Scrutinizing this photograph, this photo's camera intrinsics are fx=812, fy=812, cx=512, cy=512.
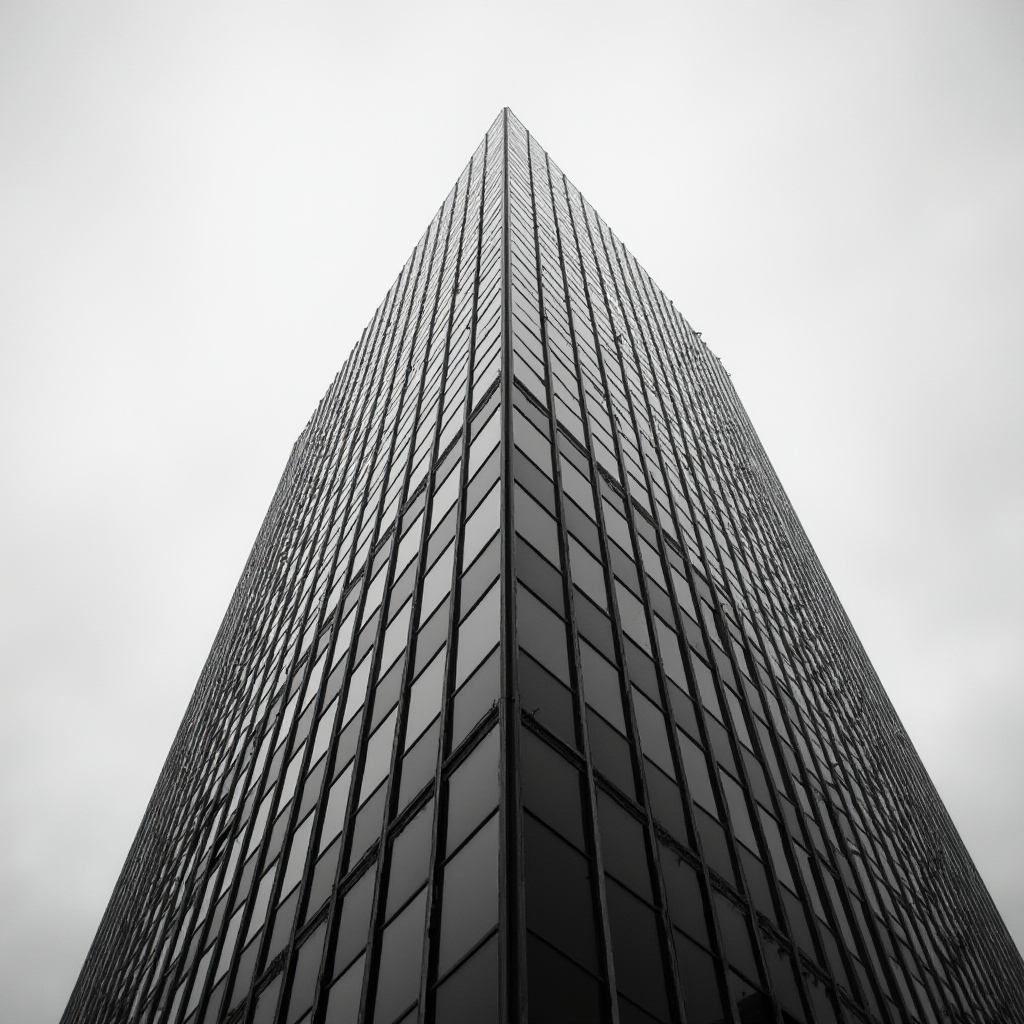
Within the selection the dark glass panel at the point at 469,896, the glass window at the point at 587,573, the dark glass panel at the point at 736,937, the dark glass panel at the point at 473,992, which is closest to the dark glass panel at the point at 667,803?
the dark glass panel at the point at 736,937

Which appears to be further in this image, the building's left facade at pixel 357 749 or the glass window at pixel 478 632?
the glass window at pixel 478 632

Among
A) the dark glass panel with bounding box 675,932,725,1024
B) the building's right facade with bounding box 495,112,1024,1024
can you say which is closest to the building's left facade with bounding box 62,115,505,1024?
the building's right facade with bounding box 495,112,1024,1024

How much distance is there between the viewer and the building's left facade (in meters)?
13.0

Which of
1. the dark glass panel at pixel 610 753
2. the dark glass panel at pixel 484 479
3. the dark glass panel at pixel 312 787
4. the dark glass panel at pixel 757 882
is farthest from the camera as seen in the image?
the dark glass panel at pixel 312 787

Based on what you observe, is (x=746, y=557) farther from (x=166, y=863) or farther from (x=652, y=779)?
(x=166, y=863)

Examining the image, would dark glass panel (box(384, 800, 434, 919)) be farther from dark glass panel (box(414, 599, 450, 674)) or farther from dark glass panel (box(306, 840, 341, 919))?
dark glass panel (box(414, 599, 450, 674))

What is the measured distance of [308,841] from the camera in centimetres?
1747

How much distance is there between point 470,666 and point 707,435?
33.5 metres

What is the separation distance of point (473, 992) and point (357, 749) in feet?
26.0

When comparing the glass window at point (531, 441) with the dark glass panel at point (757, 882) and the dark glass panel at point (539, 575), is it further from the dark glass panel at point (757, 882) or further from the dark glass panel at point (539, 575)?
the dark glass panel at point (757, 882)

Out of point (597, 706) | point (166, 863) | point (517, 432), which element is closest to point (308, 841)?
point (597, 706)

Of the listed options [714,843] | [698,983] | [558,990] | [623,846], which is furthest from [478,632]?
[698,983]

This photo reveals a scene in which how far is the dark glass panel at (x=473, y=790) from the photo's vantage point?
39.6 ft

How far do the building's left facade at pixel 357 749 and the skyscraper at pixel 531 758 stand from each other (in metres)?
0.11
